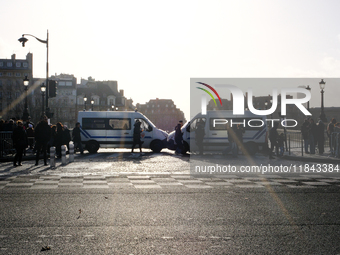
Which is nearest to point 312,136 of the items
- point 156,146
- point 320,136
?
point 320,136

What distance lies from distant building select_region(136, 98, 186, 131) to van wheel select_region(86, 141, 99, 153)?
13625 cm

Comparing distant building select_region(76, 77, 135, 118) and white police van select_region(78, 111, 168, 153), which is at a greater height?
distant building select_region(76, 77, 135, 118)

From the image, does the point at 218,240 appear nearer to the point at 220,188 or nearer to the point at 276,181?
the point at 220,188

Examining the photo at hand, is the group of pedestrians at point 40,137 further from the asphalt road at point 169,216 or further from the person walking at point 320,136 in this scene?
the person walking at point 320,136

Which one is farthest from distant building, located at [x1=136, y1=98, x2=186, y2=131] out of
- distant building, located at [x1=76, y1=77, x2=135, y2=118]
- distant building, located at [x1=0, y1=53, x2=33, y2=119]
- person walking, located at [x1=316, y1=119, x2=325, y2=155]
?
person walking, located at [x1=316, y1=119, x2=325, y2=155]

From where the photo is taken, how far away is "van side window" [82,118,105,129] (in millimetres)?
24250

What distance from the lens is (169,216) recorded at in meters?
6.54

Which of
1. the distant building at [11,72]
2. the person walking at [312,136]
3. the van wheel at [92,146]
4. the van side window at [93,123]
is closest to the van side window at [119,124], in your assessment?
the van side window at [93,123]

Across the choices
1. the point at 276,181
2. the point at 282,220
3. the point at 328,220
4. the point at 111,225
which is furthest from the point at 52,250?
the point at 276,181

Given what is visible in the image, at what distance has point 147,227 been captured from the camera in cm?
579

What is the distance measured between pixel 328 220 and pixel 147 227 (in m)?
2.79

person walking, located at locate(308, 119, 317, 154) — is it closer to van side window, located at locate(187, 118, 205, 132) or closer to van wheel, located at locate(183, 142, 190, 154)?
van side window, located at locate(187, 118, 205, 132)

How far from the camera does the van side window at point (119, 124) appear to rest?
80.1 ft

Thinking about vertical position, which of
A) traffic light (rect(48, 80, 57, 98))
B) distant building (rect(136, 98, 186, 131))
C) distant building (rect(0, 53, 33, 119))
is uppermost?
distant building (rect(0, 53, 33, 119))
